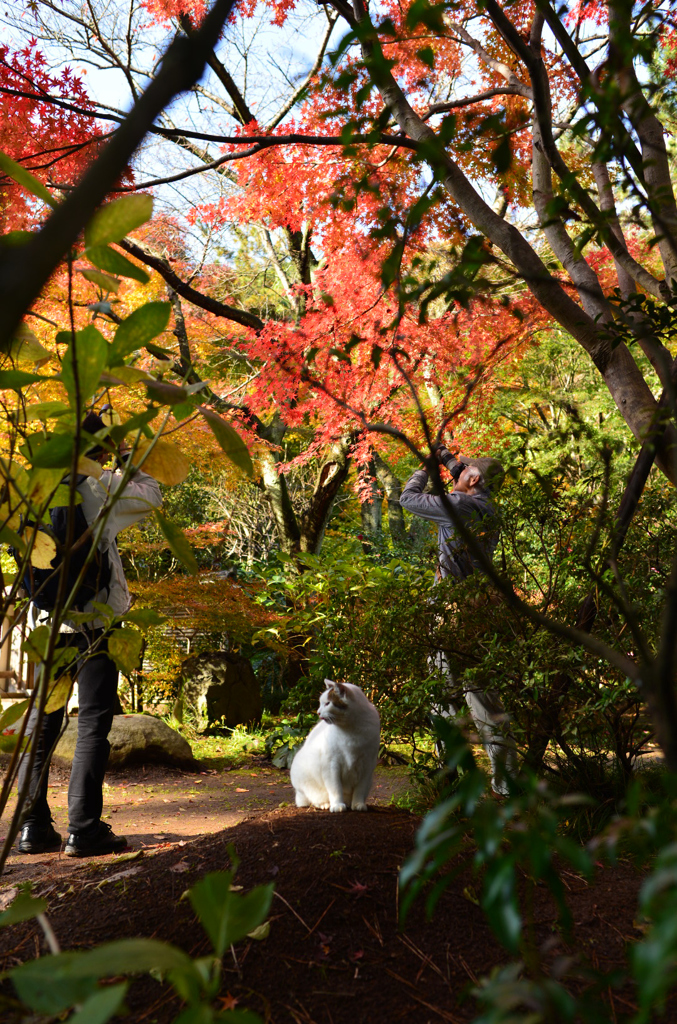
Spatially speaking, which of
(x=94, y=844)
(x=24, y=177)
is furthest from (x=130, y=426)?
(x=94, y=844)

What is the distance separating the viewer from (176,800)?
15.8 ft

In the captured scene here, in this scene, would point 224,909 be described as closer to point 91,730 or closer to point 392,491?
point 91,730

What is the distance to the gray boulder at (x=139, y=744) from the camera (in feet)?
18.1

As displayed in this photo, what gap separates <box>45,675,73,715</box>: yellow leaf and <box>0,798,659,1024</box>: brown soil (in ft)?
1.94

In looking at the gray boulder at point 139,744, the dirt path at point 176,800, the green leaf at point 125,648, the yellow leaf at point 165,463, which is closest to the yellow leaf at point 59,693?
the green leaf at point 125,648

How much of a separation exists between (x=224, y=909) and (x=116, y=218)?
869mm

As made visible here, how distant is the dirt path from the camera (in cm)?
378

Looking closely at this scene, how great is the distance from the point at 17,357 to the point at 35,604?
1950 millimetres

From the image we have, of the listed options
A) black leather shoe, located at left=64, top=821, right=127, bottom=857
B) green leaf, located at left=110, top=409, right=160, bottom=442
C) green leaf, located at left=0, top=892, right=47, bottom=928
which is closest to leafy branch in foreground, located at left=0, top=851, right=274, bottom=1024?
green leaf, located at left=0, top=892, right=47, bottom=928

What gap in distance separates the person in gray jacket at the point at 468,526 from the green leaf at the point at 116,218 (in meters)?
2.00

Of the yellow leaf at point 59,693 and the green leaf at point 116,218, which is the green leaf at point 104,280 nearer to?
the green leaf at point 116,218

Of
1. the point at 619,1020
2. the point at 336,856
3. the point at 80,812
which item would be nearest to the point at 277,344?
the point at 80,812

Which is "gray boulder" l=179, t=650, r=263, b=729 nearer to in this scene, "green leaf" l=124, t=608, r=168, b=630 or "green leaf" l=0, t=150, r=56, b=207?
"green leaf" l=124, t=608, r=168, b=630

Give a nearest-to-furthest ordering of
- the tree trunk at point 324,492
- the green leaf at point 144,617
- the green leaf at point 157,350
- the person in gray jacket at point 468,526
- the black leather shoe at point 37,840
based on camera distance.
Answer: the green leaf at point 157,350 → the green leaf at point 144,617 → the person in gray jacket at point 468,526 → the black leather shoe at point 37,840 → the tree trunk at point 324,492
